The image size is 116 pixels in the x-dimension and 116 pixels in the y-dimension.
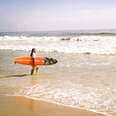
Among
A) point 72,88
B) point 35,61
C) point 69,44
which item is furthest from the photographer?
point 69,44

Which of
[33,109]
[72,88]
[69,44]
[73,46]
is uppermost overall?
[33,109]

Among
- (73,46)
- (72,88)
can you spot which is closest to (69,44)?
Result: (73,46)

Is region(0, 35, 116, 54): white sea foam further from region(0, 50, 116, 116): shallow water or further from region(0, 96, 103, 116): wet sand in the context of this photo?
region(0, 96, 103, 116): wet sand

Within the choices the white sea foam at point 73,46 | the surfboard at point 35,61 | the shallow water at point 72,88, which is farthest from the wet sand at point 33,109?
the white sea foam at point 73,46

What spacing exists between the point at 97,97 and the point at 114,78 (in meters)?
3.46

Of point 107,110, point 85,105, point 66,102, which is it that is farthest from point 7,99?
point 107,110

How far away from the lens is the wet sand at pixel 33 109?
24.7ft

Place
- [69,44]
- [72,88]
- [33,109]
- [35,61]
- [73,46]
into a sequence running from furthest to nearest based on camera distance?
1. [69,44]
2. [73,46]
3. [35,61]
4. [72,88]
5. [33,109]

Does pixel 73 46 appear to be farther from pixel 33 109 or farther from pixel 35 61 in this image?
pixel 33 109

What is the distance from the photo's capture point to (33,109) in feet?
26.0

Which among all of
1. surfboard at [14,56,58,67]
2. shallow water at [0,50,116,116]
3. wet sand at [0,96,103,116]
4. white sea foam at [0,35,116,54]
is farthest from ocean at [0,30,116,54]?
wet sand at [0,96,103,116]

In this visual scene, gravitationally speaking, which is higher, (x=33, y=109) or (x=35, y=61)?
(x=35, y=61)

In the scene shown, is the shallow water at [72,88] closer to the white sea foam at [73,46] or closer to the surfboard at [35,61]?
the surfboard at [35,61]

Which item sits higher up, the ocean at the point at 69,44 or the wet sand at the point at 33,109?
the wet sand at the point at 33,109
